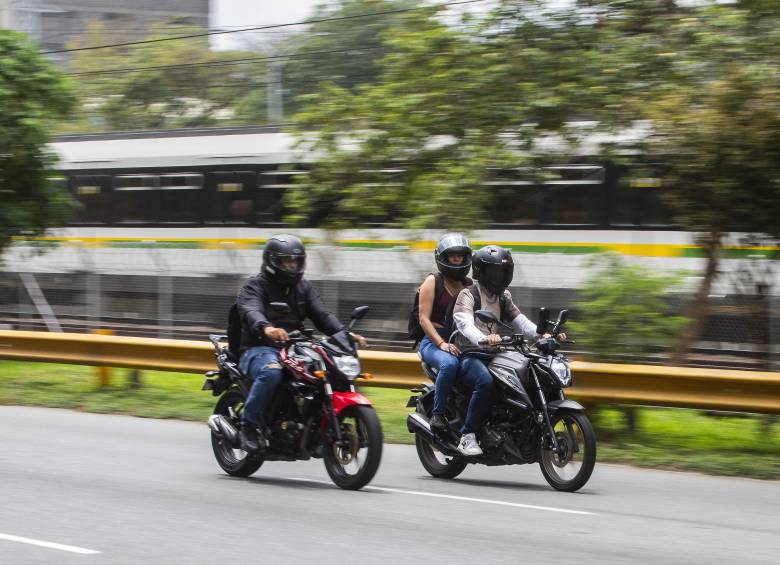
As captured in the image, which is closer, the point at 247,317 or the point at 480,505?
the point at 480,505

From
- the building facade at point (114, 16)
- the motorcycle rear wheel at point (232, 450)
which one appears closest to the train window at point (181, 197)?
the motorcycle rear wheel at point (232, 450)

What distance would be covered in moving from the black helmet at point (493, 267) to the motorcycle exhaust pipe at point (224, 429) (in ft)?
6.70

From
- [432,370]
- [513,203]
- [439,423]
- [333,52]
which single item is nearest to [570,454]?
[439,423]

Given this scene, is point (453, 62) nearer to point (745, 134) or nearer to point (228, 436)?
point (745, 134)

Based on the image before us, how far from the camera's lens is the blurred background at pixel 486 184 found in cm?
1084

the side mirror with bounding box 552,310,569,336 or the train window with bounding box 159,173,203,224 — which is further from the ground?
the side mirror with bounding box 552,310,569,336

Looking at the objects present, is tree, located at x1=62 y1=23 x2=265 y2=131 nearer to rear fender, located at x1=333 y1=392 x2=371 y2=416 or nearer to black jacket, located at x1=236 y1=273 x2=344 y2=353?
black jacket, located at x1=236 y1=273 x2=344 y2=353

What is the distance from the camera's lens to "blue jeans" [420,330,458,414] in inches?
332

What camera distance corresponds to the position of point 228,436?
336 inches

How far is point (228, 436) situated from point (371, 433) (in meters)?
1.32

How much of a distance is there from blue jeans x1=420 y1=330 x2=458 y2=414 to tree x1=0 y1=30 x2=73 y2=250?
9.37 meters

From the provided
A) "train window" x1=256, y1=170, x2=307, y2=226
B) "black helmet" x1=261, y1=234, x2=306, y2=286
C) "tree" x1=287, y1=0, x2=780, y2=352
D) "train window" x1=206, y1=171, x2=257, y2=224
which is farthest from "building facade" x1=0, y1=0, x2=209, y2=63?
"black helmet" x1=261, y1=234, x2=306, y2=286

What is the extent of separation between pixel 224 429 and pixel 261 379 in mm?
643

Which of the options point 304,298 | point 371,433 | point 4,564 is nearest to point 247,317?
point 304,298
